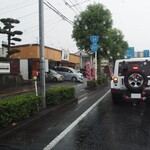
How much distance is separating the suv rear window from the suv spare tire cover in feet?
1.56

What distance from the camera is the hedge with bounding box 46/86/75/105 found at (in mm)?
9859

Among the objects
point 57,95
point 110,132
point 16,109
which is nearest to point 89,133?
point 110,132

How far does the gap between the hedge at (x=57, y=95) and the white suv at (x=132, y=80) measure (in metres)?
1.96

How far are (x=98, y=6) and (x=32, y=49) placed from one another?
9.12 metres

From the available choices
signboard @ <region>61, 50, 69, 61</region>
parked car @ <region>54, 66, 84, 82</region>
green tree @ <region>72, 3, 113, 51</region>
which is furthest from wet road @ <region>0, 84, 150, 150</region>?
signboard @ <region>61, 50, 69, 61</region>

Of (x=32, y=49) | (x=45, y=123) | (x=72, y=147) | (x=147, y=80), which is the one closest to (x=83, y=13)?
(x=32, y=49)

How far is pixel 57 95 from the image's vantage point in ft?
33.4

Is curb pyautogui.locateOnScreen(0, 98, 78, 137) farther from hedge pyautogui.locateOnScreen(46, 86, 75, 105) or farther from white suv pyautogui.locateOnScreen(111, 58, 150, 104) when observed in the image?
white suv pyautogui.locateOnScreen(111, 58, 150, 104)

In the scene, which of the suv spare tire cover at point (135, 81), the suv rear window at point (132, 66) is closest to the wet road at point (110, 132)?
the suv spare tire cover at point (135, 81)

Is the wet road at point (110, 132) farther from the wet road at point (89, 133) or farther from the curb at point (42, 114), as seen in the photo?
the curb at point (42, 114)

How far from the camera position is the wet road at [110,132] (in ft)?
17.8

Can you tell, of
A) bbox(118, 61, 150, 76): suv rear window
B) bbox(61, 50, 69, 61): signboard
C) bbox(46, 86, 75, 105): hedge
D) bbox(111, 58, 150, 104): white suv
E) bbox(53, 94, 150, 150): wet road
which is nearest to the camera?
bbox(53, 94, 150, 150): wet road

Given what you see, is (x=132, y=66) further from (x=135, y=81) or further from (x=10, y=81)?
(x=10, y=81)

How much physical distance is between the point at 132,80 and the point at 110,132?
3.98 meters
